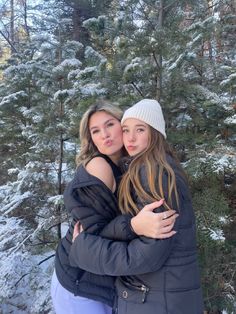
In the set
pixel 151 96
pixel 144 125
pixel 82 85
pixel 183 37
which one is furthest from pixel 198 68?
pixel 144 125

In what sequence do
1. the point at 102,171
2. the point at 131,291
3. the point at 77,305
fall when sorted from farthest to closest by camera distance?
the point at 77,305 → the point at 102,171 → the point at 131,291

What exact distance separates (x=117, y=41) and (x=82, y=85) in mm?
586

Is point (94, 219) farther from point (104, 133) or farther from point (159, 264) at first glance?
point (104, 133)

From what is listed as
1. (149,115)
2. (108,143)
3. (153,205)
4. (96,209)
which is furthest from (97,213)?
(149,115)

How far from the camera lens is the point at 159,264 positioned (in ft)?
5.42

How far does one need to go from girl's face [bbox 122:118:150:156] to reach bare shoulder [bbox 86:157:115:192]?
0.16 meters

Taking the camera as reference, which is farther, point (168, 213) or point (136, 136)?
point (136, 136)

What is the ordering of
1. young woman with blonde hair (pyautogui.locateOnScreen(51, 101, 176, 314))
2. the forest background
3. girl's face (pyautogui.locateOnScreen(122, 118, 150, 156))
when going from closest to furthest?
young woman with blonde hair (pyautogui.locateOnScreen(51, 101, 176, 314))
girl's face (pyautogui.locateOnScreen(122, 118, 150, 156))
the forest background

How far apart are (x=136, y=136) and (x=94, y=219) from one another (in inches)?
18.7

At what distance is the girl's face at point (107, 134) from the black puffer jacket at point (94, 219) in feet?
0.71

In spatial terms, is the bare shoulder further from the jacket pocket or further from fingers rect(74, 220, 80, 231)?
the jacket pocket

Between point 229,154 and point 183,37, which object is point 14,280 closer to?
point 229,154

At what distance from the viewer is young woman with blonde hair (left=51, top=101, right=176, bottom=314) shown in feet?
5.72

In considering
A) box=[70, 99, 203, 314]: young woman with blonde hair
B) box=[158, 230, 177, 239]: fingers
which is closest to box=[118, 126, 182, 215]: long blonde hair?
box=[70, 99, 203, 314]: young woman with blonde hair
